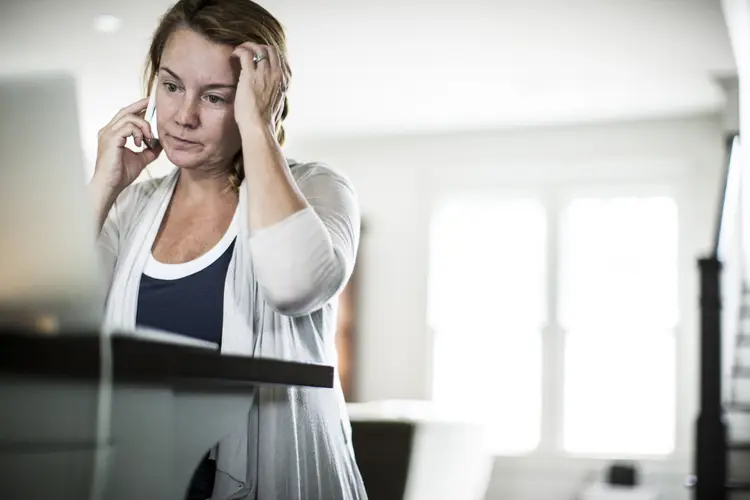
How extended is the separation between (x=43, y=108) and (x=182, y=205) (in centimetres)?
79

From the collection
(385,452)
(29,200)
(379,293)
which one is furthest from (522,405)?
(29,200)

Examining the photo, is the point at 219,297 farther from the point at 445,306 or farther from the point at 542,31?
the point at 445,306

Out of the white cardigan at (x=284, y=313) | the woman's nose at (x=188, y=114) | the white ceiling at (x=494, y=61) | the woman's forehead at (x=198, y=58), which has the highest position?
the white ceiling at (x=494, y=61)

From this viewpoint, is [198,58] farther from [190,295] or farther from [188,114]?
[190,295]

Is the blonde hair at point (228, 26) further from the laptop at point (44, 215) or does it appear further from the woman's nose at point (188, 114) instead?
the laptop at point (44, 215)

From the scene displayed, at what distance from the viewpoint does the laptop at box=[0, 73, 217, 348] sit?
2.73 feet

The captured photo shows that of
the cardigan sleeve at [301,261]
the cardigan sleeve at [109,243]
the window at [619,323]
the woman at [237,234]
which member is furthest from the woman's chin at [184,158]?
the window at [619,323]

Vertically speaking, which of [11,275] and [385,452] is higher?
[11,275]

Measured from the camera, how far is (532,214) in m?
6.06

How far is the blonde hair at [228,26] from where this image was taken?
167 centimetres

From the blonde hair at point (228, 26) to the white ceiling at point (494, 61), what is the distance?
857 millimetres

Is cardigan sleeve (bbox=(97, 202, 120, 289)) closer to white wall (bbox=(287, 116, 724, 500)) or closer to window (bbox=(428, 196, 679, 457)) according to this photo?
white wall (bbox=(287, 116, 724, 500))

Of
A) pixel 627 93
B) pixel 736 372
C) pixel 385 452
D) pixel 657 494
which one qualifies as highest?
pixel 627 93

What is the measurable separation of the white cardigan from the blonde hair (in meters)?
0.17
